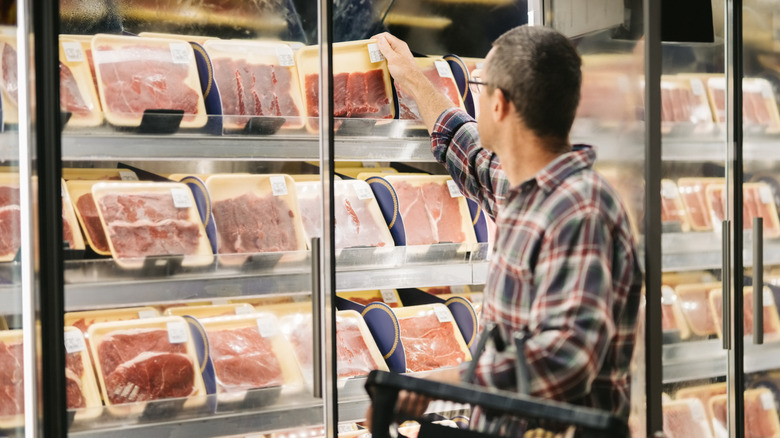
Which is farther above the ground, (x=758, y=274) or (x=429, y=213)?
(x=429, y=213)

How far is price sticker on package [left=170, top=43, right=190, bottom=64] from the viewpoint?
2.48 metres

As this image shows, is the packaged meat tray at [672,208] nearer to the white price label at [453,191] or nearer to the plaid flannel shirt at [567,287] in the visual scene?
the white price label at [453,191]

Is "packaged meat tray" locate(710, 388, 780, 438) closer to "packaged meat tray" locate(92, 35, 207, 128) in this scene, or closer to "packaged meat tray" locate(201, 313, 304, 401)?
"packaged meat tray" locate(201, 313, 304, 401)

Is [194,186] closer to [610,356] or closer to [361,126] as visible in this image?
[361,126]

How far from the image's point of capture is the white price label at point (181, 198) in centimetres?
244

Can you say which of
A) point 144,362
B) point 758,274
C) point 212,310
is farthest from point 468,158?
point 758,274

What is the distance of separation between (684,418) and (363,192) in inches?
58.0

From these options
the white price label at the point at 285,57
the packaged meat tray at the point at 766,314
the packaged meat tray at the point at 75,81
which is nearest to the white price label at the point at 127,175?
the packaged meat tray at the point at 75,81

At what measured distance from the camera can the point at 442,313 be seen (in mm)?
2867

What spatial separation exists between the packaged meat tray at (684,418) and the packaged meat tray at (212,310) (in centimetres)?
155

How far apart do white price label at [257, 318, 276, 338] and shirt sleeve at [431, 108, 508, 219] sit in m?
0.81

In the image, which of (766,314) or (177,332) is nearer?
(177,332)

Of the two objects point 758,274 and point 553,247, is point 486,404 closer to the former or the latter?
point 553,247

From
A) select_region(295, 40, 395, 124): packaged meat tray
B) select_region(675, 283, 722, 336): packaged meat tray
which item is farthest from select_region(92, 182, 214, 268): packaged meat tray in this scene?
→ select_region(675, 283, 722, 336): packaged meat tray
